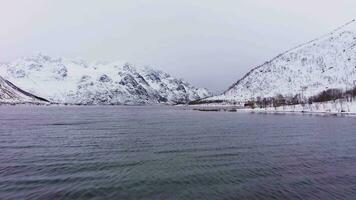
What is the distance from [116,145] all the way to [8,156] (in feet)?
A: 55.3

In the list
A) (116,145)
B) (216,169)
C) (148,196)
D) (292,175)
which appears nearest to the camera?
(148,196)


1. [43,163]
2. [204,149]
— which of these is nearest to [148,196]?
[43,163]

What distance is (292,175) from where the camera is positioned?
34.1m

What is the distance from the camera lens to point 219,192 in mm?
27703

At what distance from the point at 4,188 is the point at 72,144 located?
28404 millimetres

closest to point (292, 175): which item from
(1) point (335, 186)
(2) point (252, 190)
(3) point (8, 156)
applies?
(1) point (335, 186)

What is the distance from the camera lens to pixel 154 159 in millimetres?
42719

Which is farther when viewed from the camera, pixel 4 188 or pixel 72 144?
pixel 72 144

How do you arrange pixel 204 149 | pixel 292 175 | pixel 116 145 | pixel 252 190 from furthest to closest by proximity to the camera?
pixel 116 145 < pixel 204 149 < pixel 292 175 < pixel 252 190

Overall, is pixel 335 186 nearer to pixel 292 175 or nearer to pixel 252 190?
pixel 292 175

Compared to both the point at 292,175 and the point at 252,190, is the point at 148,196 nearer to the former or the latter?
the point at 252,190

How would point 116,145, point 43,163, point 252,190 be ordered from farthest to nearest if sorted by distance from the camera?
point 116,145
point 43,163
point 252,190

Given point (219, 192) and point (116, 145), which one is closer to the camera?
point (219, 192)

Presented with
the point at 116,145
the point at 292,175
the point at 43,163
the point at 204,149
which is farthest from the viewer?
the point at 116,145
